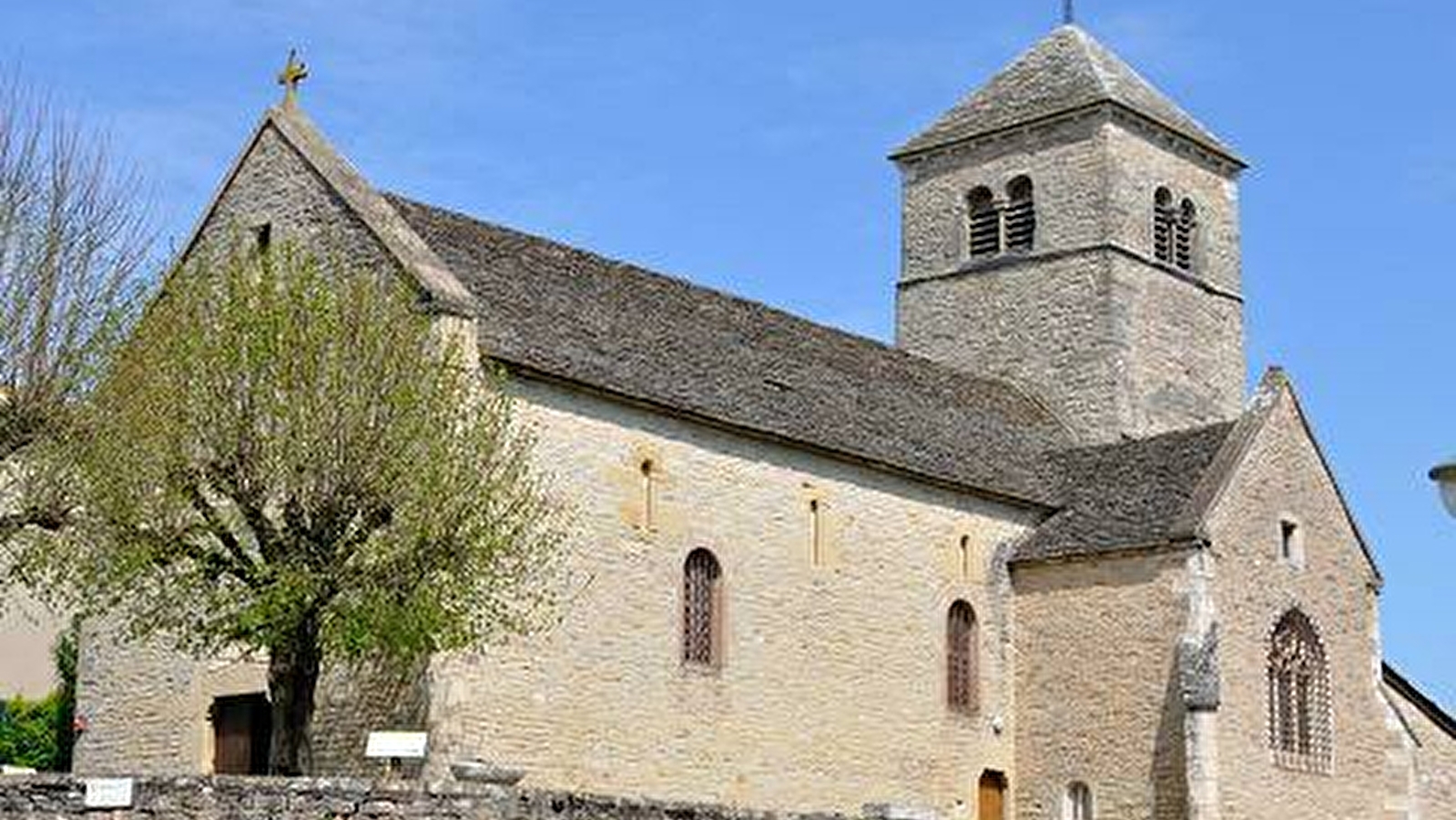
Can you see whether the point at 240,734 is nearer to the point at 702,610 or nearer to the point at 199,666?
the point at 199,666

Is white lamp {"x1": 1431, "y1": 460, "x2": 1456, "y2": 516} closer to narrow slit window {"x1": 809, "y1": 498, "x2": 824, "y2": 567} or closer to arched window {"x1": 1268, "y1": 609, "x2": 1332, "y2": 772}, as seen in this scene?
narrow slit window {"x1": 809, "y1": 498, "x2": 824, "y2": 567}

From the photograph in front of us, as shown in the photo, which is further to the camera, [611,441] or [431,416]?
[611,441]

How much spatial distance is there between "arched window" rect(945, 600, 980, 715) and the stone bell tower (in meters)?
8.43

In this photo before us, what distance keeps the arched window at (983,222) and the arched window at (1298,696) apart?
1252 cm

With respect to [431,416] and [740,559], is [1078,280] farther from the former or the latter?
[431,416]

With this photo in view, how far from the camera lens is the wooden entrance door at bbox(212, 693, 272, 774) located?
31.4m

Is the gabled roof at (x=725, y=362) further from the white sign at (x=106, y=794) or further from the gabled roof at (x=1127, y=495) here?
the white sign at (x=106, y=794)

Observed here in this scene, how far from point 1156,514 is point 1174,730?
365 cm

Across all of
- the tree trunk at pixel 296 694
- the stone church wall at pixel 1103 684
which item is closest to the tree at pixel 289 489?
the tree trunk at pixel 296 694

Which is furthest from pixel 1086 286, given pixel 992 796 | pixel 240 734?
pixel 240 734

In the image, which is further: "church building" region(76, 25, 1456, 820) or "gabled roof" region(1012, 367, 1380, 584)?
"gabled roof" region(1012, 367, 1380, 584)

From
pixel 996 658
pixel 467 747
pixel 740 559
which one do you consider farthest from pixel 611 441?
pixel 996 658

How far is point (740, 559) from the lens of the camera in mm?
33344

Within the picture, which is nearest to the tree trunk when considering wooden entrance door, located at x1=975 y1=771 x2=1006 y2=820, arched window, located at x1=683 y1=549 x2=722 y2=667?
arched window, located at x1=683 y1=549 x2=722 y2=667
